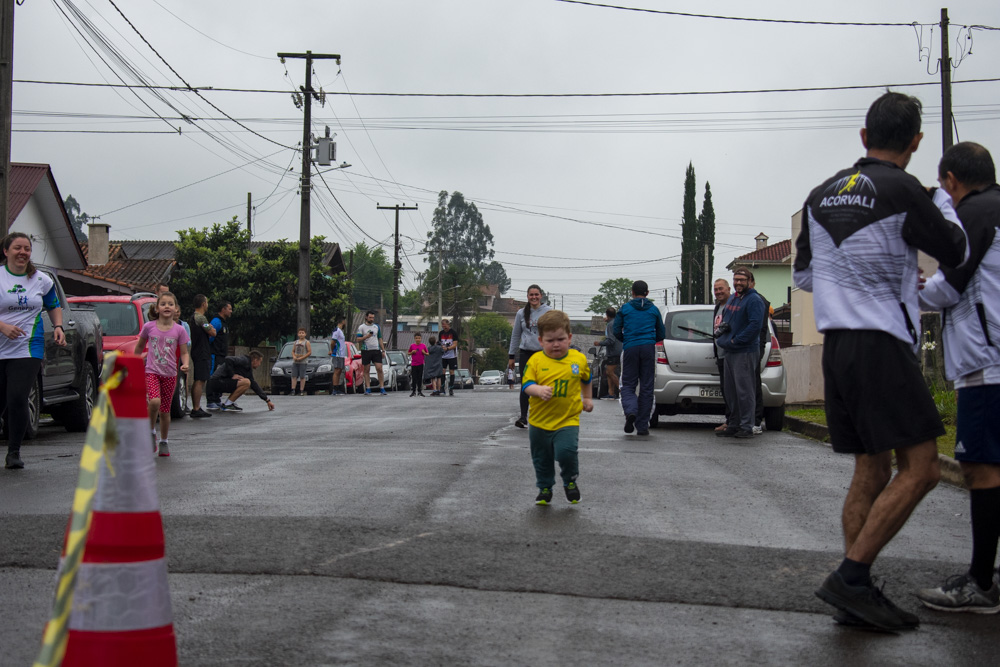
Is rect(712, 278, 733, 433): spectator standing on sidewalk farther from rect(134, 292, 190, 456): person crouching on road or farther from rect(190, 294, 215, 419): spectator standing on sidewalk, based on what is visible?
rect(190, 294, 215, 419): spectator standing on sidewalk

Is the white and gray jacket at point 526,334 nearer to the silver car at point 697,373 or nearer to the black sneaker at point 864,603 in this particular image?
the silver car at point 697,373

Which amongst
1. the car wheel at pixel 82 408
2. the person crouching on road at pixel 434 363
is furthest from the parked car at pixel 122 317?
the person crouching on road at pixel 434 363

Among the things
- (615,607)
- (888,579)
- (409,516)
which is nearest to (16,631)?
(615,607)

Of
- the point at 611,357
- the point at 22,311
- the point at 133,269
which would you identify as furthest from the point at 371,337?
the point at 133,269

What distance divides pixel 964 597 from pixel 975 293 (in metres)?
1.27

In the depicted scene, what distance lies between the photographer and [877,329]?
422 centimetres

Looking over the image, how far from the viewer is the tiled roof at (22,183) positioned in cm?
2863

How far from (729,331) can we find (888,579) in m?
7.69

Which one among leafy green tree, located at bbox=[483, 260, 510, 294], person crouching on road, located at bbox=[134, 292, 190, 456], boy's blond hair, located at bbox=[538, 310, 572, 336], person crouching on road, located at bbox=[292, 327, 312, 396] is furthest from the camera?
leafy green tree, located at bbox=[483, 260, 510, 294]

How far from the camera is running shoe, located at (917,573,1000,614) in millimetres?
4430

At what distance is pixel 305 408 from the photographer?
62.4 ft

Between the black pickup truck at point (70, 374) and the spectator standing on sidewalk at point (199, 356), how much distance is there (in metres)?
2.47

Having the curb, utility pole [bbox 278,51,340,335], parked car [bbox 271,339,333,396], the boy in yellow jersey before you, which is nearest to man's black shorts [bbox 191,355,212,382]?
the curb

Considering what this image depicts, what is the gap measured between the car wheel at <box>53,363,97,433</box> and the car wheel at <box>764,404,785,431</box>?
27.6 ft
